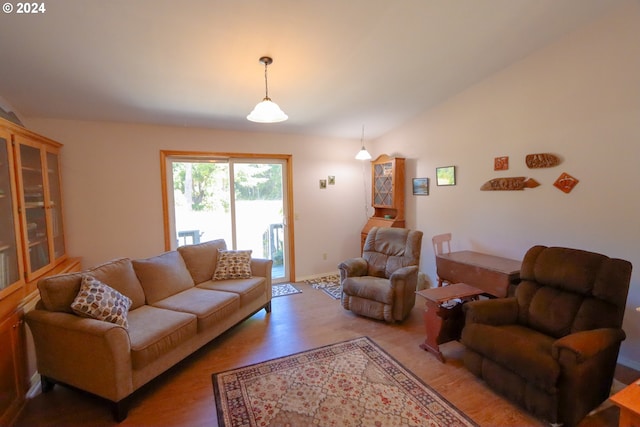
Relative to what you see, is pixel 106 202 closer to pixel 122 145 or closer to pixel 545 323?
pixel 122 145

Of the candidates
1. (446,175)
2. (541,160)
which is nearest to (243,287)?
(446,175)

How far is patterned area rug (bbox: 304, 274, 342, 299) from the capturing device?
4.18 metres

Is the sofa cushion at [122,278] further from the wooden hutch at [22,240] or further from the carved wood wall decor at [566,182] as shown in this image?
the carved wood wall decor at [566,182]

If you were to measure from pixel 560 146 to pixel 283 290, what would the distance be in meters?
3.71

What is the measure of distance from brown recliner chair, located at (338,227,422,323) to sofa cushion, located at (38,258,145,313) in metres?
2.15

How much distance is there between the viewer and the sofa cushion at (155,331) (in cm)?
202

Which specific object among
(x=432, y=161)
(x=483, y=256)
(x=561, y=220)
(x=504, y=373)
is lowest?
(x=504, y=373)

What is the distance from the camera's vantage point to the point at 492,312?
2.30m

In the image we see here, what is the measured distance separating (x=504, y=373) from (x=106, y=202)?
174 inches

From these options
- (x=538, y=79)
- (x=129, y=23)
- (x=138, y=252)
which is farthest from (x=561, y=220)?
(x=138, y=252)

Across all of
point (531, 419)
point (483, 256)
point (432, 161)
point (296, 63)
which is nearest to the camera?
point (531, 419)

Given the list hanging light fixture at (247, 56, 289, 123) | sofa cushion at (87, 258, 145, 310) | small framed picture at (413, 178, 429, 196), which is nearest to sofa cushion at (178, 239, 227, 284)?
sofa cushion at (87, 258, 145, 310)

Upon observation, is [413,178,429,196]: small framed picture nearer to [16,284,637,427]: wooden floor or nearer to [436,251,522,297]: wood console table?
[436,251,522,297]: wood console table

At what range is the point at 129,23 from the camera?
2066mm
